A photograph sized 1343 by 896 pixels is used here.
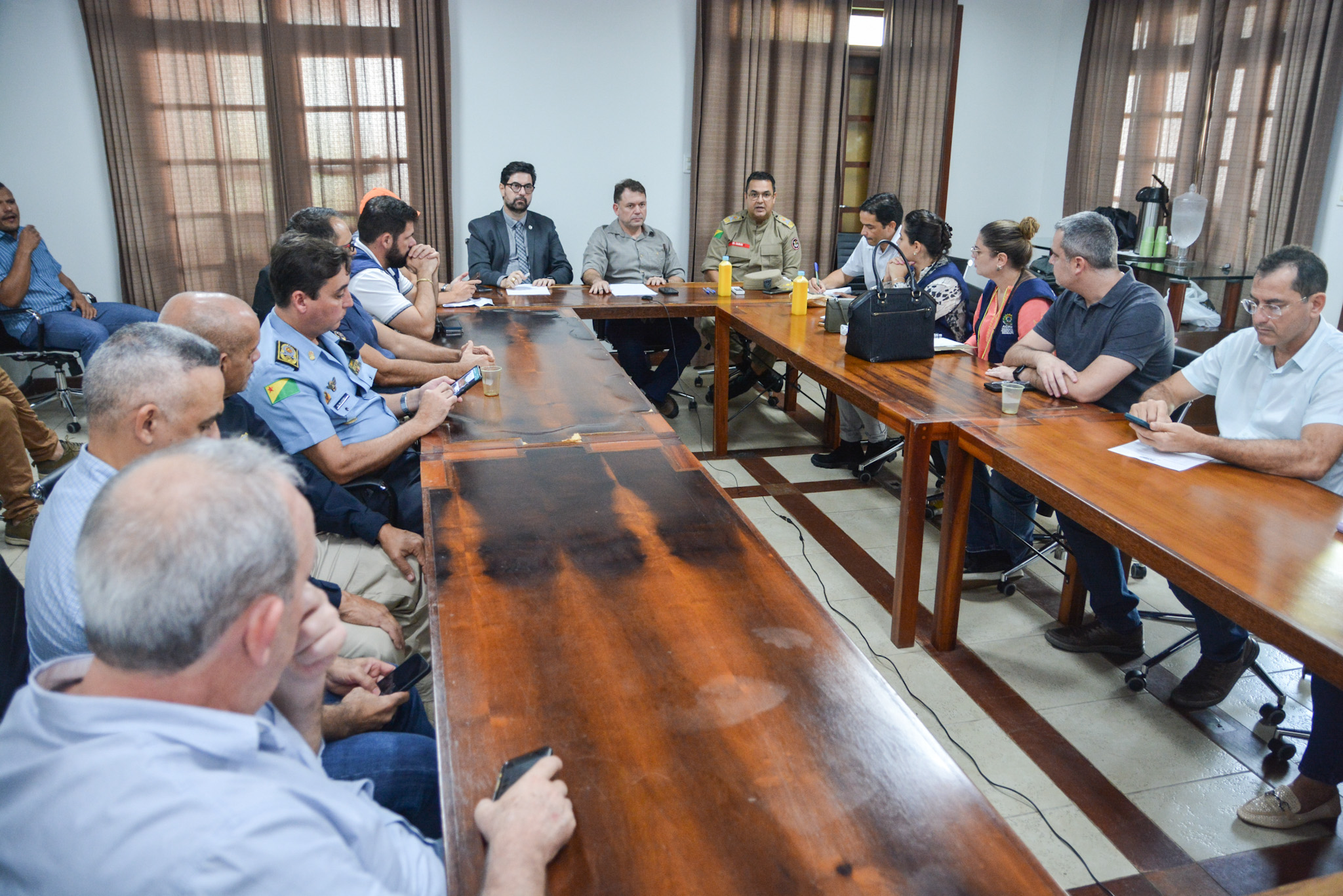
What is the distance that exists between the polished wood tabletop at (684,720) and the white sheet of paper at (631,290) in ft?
8.99

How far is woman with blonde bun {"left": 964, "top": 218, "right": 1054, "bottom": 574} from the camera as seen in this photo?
2902 mm

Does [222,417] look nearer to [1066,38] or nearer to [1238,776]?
[1238,776]

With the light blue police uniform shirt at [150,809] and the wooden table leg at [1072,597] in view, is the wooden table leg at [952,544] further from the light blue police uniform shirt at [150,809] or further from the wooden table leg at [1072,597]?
the light blue police uniform shirt at [150,809]

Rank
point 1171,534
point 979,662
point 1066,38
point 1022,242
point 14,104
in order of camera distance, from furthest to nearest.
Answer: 1. point 1066,38
2. point 14,104
3. point 1022,242
4. point 979,662
5. point 1171,534

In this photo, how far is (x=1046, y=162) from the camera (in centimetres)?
630

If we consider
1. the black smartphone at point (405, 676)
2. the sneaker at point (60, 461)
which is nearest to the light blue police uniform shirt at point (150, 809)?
the black smartphone at point (405, 676)

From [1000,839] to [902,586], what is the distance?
1.62 m

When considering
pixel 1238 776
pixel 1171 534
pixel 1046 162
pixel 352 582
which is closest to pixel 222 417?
pixel 352 582

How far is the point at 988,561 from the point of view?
2.96 metres

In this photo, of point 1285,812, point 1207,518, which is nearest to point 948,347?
point 1207,518

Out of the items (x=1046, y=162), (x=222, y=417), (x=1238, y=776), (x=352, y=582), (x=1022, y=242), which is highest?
(x=1046, y=162)

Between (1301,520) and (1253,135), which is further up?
(1253,135)

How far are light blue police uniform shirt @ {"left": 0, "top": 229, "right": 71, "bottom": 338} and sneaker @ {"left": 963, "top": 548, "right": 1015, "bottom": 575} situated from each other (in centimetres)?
445

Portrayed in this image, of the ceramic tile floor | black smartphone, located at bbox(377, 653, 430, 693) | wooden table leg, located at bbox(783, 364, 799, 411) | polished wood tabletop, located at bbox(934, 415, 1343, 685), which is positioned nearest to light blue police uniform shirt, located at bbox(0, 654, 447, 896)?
black smartphone, located at bbox(377, 653, 430, 693)
